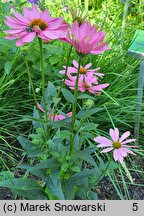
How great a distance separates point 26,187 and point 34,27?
590mm

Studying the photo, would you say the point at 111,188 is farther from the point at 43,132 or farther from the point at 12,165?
the point at 43,132

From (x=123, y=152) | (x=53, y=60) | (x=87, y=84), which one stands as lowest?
(x=123, y=152)

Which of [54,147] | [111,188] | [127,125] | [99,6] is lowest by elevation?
[111,188]

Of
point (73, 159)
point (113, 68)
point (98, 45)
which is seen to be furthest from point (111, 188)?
point (98, 45)

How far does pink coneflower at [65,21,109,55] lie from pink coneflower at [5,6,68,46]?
0.03 m

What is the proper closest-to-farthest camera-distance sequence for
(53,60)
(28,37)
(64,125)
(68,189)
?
(28,37), (64,125), (68,189), (53,60)

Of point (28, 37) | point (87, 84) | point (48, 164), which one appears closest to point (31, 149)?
point (48, 164)

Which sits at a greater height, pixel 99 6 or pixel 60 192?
pixel 99 6

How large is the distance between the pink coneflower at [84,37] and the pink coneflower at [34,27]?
29 mm

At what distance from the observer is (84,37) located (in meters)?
0.99

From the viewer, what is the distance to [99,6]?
3236 millimetres

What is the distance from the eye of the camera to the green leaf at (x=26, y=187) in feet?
4.46

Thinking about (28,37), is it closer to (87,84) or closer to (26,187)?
(87,84)

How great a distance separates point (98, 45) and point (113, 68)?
1210 millimetres
